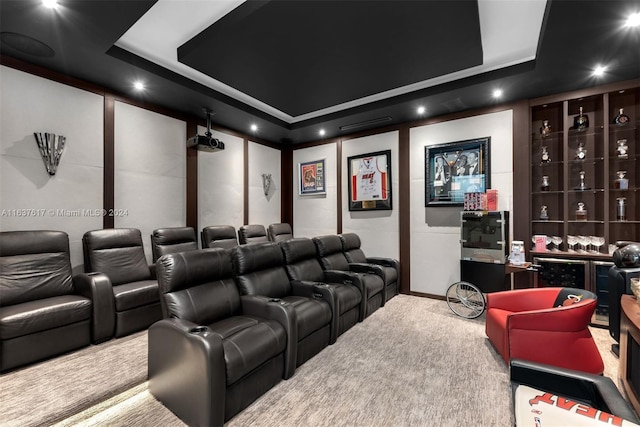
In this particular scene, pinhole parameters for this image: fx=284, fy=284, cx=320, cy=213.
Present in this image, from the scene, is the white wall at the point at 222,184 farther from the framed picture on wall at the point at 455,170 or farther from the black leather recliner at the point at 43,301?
the framed picture on wall at the point at 455,170

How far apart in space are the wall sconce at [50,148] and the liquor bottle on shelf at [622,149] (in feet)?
21.9

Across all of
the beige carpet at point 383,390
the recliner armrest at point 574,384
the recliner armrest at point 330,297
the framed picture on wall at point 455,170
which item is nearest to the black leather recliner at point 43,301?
the beige carpet at point 383,390

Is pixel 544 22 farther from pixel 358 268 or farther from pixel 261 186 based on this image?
pixel 261 186

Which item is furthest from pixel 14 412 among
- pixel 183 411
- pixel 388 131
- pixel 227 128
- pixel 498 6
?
pixel 388 131

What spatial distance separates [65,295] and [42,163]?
1493mm

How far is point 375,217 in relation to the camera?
17.3 feet

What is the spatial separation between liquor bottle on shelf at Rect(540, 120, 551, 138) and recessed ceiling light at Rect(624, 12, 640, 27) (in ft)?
5.37

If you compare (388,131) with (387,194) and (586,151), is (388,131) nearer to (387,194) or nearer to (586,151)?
(387,194)

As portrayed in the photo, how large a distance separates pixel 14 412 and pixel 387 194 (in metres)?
4.87

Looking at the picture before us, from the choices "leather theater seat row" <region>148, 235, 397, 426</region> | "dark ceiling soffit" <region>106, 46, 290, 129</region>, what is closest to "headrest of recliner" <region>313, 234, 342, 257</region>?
"leather theater seat row" <region>148, 235, 397, 426</region>

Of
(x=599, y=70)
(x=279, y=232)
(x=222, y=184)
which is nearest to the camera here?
(x=599, y=70)

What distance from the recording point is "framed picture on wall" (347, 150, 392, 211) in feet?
16.8

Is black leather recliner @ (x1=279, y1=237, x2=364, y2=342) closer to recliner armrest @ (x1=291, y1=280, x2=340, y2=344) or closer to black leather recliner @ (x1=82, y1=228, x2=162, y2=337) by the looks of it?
recliner armrest @ (x1=291, y1=280, x2=340, y2=344)

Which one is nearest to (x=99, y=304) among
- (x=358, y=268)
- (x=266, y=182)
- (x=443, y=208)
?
(x=358, y=268)
